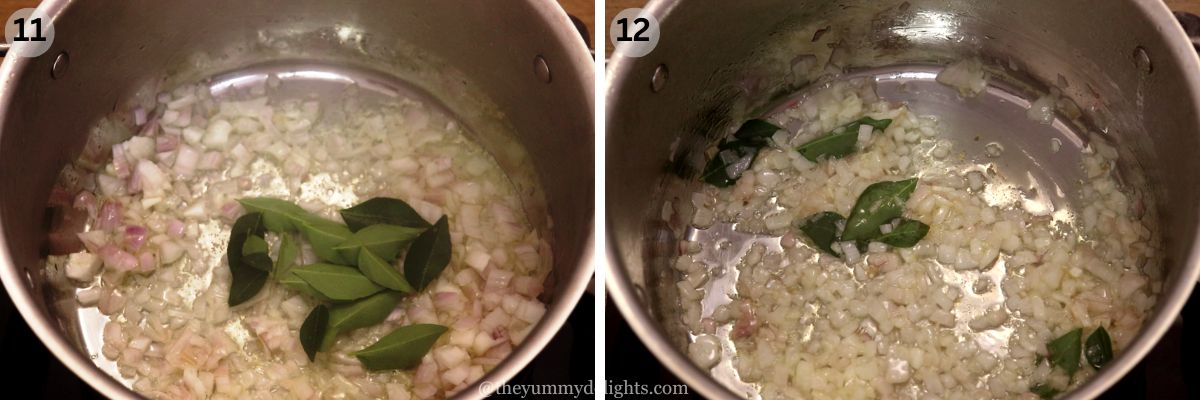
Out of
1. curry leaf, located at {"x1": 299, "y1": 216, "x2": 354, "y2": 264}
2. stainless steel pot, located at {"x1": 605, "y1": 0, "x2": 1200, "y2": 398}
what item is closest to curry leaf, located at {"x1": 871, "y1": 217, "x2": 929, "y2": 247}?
stainless steel pot, located at {"x1": 605, "y1": 0, "x2": 1200, "y2": 398}

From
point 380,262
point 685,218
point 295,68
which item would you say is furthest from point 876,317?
point 295,68

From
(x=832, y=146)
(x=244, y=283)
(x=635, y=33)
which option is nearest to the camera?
(x=635, y=33)

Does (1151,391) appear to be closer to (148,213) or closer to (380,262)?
(380,262)

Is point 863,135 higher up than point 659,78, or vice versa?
point 659,78

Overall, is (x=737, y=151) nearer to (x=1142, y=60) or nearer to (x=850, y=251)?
(x=850, y=251)

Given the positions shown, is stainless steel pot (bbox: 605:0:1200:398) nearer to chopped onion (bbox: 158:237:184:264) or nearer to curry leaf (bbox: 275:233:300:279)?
curry leaf (bbox: 275:233:300:279)

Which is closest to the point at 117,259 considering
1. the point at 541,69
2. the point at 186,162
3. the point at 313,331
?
the point at 186,162

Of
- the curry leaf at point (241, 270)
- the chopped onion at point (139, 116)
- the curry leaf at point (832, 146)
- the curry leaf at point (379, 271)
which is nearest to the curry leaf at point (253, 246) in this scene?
the curry leaf at point (241, 270)
